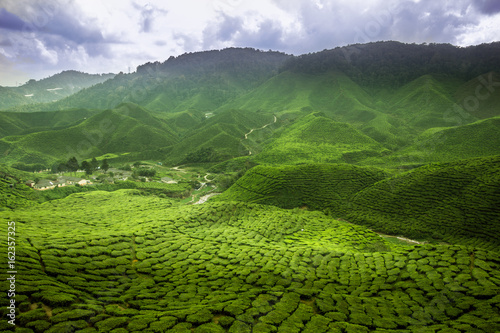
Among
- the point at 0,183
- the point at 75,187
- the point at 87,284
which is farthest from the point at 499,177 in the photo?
the point at 0,183

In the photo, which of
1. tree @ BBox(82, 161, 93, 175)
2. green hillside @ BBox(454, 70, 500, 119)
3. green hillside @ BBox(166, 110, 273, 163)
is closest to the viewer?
tree @ BBox(82, 161, 93, 175)

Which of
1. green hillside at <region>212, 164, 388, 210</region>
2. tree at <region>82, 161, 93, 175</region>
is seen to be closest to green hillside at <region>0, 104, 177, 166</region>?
tree at <region>82, 161, 93, 175</region>

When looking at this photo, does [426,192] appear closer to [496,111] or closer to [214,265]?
[214,265]

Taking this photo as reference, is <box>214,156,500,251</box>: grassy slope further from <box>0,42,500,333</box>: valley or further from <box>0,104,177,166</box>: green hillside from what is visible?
<box>0,104,177,166</box>: green hillside

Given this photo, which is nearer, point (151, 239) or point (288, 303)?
point (288, 303)

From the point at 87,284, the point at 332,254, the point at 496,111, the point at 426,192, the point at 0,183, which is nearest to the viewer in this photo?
the point at 87,284

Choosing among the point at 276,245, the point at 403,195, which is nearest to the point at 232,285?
the point at 276,245
